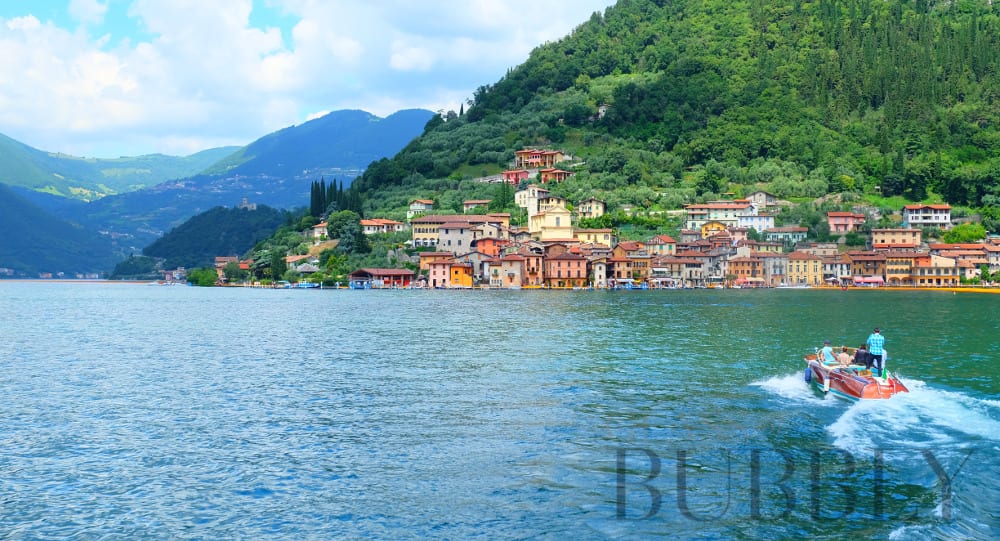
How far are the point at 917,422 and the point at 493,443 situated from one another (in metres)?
12.8

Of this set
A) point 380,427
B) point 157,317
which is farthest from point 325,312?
point 380,427

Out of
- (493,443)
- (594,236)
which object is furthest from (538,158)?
(493,443)

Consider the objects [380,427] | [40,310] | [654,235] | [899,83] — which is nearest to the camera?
[380,427]

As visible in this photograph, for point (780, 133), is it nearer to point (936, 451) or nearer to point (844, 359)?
point (844, 359)

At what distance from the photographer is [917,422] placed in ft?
73.9

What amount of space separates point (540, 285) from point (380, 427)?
9612 centimetres

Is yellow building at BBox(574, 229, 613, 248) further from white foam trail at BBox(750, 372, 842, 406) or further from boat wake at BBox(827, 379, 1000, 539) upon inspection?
boat wake at BBox(827, 379, 1000, 539)

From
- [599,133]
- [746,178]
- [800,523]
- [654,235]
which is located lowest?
[800,523]

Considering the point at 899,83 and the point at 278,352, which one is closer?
the point at 278,352

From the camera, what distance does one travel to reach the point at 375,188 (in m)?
176

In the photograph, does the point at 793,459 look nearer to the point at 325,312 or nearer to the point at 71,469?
the point at 71,469

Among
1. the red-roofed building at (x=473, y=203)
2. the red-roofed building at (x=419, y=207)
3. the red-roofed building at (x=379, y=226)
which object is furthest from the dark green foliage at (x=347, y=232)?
the red-roofed building at (x=473, y=203)

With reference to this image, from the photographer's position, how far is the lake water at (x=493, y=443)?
579 inches

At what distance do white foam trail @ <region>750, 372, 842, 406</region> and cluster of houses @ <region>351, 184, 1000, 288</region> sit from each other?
85.4m
